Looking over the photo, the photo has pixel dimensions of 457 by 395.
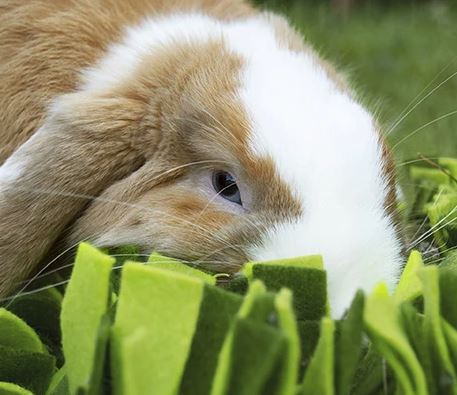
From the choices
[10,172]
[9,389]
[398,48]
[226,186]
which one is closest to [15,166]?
[10,172]

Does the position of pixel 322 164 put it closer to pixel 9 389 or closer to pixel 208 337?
pixel 208 337

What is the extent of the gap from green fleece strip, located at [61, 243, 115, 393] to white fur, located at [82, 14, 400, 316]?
36cm

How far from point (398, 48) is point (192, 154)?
3.17 meters

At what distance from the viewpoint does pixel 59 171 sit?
5.43ft

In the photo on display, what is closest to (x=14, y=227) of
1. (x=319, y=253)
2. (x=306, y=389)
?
(x=319, y=253)

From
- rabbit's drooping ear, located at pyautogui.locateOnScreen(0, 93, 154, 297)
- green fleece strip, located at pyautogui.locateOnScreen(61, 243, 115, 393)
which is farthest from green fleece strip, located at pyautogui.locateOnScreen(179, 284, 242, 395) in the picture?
rabbit's drooping ear, located at pyautogui.locateOnScreen(0, 93, 154, 297)

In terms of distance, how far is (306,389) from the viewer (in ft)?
3.53

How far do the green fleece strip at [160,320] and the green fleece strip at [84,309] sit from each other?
0.06 metres

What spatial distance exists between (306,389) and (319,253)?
0.34 meters

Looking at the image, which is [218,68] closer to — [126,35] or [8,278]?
[126,35]

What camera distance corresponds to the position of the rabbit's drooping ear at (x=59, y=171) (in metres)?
1.63

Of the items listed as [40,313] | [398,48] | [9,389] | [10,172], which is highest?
[398,48]

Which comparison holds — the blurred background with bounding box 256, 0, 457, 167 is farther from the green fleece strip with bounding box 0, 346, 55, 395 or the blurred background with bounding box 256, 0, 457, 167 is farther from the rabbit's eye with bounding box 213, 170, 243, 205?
the green fleece strip with bounding box 0, 346, 55, 395

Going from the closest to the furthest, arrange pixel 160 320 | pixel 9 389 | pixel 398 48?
pixel 160 320
pixel 9 389
pixel 398 48
